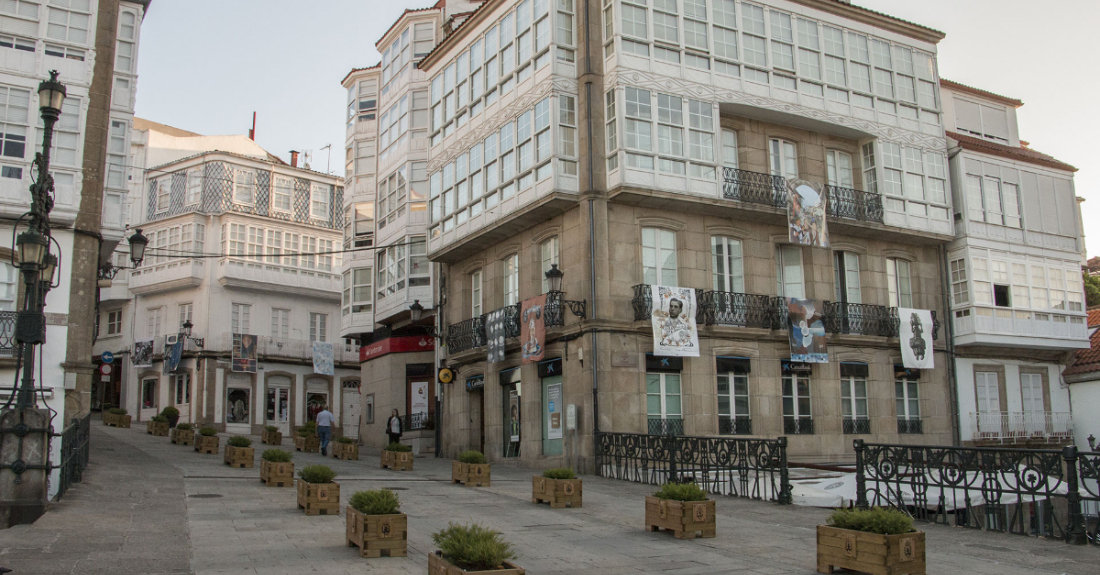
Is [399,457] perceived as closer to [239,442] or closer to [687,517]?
[239,442]

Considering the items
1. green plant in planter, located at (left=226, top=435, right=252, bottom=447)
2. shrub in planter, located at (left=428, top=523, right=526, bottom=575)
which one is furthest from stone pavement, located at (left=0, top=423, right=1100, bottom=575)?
green plant in planter, located at (left=226, top=435, right=252, bottom=447)

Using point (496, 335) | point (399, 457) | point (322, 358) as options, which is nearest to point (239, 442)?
point (399, 457)

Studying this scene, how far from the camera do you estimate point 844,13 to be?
92.9 ft

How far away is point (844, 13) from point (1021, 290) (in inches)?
424

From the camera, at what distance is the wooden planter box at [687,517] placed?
12336 millimetres

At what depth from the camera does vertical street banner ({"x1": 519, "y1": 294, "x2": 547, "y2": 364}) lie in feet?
78.2

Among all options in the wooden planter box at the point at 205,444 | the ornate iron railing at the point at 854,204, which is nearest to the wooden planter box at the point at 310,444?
the wooden planter box at the point at 205,444

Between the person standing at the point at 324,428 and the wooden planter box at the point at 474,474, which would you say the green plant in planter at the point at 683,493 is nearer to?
the wooden planter box at the point at 474,474

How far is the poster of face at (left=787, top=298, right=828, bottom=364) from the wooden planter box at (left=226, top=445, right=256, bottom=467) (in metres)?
14.5

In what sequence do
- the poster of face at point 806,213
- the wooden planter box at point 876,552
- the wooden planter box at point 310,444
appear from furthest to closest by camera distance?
the wooden planter box at point 310,444
the poster of face at point 806,213
the wooden planter box at point 876,552

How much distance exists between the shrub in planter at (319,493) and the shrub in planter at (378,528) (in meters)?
3.26

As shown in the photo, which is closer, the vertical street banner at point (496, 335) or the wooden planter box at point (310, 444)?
the vertical street banner at point (496, 335)

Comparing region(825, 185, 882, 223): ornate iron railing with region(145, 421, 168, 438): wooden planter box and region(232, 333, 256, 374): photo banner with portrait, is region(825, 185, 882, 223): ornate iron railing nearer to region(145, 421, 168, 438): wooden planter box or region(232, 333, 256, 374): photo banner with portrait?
region(145, 421, 168, 438): wooden planter box

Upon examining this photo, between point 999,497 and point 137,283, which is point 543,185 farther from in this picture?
point 137,283
